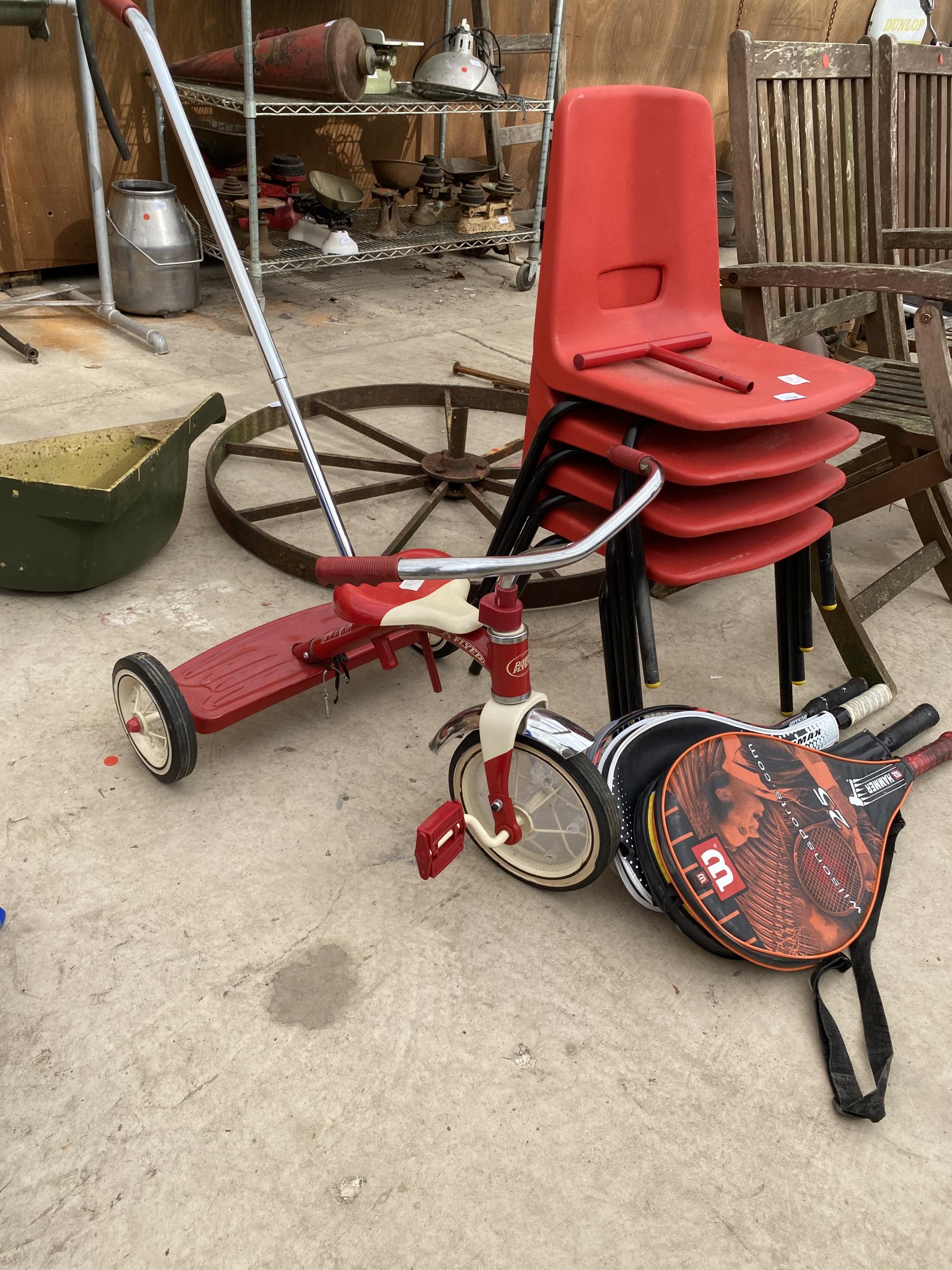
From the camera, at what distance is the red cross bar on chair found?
1.59 meters

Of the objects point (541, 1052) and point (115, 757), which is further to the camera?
point (115, 757)

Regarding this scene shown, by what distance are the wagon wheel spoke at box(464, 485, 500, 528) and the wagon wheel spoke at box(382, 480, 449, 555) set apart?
0.06 metres

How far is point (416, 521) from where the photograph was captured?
248 centimetres

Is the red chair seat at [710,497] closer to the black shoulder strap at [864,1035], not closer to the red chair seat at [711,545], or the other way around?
the red chair seat at [711,545]

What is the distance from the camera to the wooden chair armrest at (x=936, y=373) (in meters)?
1.95

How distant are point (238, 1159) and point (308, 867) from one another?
486mm

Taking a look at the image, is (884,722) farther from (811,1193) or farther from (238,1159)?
(238,1159)

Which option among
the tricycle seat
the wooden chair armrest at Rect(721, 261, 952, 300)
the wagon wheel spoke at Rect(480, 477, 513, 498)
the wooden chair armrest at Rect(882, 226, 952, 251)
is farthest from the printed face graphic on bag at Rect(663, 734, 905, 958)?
the wooden chair armrest at Rect(882, 226, 952, 251)

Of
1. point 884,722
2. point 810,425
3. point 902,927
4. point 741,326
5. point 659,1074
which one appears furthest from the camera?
point 741,326

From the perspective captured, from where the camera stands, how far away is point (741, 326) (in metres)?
4.02

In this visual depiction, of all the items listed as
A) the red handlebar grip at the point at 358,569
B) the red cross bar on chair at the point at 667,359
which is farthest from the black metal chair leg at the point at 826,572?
the red handlebar grip at the point at 358,569

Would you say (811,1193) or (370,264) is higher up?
(370,264)

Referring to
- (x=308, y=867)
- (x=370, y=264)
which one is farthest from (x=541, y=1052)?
(x=370, y=264)

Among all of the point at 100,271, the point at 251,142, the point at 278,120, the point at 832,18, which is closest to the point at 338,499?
the point at 251,142
